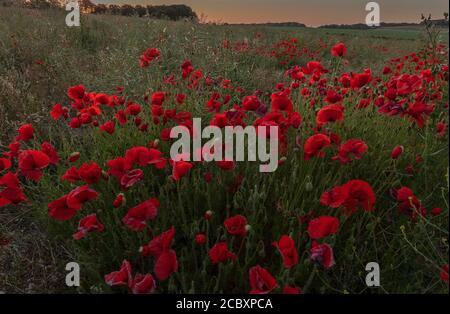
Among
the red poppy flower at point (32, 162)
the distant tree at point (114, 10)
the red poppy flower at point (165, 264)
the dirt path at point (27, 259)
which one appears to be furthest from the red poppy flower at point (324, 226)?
the distant tree at point (114, 10)

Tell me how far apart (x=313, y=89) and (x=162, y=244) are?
2381 mm

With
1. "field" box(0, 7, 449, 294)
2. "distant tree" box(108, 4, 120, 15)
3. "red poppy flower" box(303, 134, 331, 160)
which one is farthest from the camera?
"distant tree" box(108, 4, 120, 15)

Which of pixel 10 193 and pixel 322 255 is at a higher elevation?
pixel 10 193

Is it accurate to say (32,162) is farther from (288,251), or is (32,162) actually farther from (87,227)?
(288,251)

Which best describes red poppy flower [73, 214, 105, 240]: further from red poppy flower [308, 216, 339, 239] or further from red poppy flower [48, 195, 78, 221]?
red poppy flower [308, 216, 339, 239]

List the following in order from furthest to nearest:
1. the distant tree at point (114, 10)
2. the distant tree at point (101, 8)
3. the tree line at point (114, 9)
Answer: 1. the distant tree at point (114, 10)
2. the distant tree at point (101, 8)
3. the tree line at point (114, 9)

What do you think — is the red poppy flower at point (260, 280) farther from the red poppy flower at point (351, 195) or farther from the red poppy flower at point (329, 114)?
the red poppy flower at point (329, 114)

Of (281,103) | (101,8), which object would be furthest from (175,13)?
(281,103)

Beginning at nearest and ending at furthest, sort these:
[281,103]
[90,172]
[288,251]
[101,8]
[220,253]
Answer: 1. [288,251]
2. [220,253]
3. [90,172]
4. [281,103]
5. [101,8]

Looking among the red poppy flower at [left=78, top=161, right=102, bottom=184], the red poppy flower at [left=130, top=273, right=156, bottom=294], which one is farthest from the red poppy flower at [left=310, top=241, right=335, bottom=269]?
the red poppy flower at [left=78, top=161, right=102, bottom=184]

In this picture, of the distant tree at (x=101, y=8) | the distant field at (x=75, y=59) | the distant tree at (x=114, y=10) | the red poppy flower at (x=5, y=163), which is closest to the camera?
the red poppy flower at (x=5, y=163)

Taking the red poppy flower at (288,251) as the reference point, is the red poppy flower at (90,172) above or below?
above
